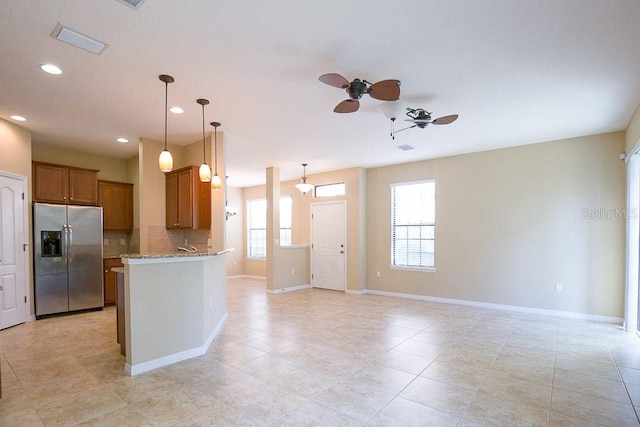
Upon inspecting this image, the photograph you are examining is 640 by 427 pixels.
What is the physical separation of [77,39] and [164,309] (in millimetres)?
2478

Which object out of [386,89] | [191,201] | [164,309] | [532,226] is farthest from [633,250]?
[191,201]

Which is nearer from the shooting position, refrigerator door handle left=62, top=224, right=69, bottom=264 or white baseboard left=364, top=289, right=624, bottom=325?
white baseboard left=364, top=289, right=624, bottom=325

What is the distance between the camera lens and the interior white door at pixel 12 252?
466 cm

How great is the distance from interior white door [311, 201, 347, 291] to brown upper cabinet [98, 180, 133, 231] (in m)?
4.06

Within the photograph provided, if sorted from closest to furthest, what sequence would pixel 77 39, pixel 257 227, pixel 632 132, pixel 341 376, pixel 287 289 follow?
pixel 77 39 < pixel 341 376 < pixel 632 132 < pixel 287 289 < pixel 257 227

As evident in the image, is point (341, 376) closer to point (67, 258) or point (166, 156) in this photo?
point (166, 156)

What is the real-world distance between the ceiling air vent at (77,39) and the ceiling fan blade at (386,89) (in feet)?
A: 7.28

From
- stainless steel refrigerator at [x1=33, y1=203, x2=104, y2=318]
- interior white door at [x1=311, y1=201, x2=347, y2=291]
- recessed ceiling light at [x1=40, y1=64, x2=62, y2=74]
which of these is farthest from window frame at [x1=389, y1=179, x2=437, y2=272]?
recessed ceiling light at [x1=40, y1=64, x2=62, y2=74]

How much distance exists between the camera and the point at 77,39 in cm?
261

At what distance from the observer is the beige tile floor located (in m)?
2.50

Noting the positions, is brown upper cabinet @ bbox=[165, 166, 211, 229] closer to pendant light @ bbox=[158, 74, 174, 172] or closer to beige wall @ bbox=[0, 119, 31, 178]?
pendant light @ bbox=[158, 74, 174, 172]

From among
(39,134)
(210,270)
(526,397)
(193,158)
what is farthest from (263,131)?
(526,397)

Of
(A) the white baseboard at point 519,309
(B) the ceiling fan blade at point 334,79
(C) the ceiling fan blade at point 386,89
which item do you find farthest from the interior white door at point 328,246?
(B) the ceiling fan blade at point 334,79

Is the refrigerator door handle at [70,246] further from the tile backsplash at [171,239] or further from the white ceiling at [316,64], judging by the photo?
the white ceiling at [316,64]
